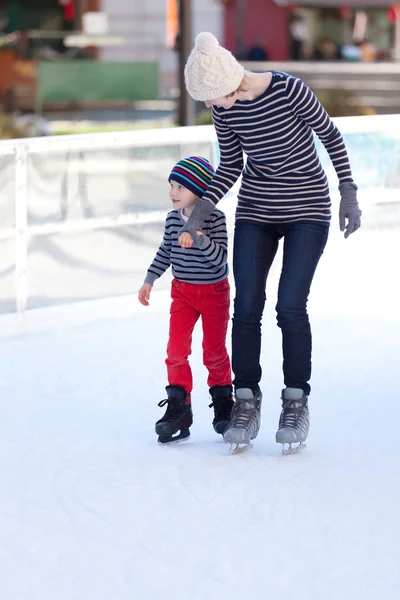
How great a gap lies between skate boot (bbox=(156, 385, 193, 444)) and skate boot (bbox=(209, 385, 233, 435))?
99 mm

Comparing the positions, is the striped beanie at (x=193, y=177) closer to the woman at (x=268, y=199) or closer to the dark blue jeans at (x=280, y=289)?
the woman at (x=268, y=199)

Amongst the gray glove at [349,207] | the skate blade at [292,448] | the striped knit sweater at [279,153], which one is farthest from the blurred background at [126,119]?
the gray glove at [349,207]

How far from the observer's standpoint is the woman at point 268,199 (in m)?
4.34

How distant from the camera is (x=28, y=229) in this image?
7734 millimetres

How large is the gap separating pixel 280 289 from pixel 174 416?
0.64 m

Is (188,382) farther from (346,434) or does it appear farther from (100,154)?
(100,154)

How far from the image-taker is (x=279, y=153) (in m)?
4.42

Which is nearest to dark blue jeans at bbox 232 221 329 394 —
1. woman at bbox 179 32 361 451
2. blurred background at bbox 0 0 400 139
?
woman at bbox 179 32 361 451

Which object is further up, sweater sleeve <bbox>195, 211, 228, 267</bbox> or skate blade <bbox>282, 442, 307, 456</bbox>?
sweater sleeve <bbox>195, 211, 228, 267</bbox>

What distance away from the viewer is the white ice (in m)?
3.55

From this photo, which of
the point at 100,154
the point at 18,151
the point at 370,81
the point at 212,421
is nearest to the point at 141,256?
the point at 100,154

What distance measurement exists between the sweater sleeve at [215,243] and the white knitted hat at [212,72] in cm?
51

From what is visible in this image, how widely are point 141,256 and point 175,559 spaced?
4.88 m

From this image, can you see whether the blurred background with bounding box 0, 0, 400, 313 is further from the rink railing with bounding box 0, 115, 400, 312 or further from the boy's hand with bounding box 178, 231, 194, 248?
the boy's hand with bounding box 178, 231, 194, 248
